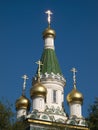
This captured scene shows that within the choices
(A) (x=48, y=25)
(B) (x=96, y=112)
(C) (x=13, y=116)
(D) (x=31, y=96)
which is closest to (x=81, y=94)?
(B) (x=96, y=112)

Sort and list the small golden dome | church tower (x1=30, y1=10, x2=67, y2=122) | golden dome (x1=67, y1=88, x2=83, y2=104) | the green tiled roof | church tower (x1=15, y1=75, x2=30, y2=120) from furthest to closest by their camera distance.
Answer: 1. the small golden dome
2. the green tiled roof
3. church tower (x1=15, y1=75, x2=30, y2=120)
4. golden dome (x1=67, y1=88, x2=83, y2=104)
5. church tower (x1=30, y1=10, x2=67, y2=122)

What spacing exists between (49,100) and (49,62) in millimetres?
A: 3219

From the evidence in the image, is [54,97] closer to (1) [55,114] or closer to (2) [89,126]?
(1) [55,114]

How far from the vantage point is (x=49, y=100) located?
982 inches

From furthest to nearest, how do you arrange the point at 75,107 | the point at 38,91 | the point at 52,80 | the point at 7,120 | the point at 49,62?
1. the point at 49,62
2. the point at 52,80
3. the point at 75,107
4. the point at 38,91
5. the point at 7,120

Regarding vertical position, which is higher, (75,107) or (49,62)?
(49,62)

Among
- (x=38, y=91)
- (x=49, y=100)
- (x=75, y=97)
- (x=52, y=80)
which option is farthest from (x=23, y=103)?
(x=75, y=97)

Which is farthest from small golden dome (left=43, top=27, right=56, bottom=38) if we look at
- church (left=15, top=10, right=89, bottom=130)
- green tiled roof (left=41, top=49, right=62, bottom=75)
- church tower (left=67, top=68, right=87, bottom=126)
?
church tower (left=67, top=68, right=87, bottom=126)

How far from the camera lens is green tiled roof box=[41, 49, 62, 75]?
86.1ft

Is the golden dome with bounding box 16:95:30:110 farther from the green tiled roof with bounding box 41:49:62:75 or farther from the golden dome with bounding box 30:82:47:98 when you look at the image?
the green tiled roof with bounding box 41:49:62:75

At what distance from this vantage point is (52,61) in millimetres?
26938

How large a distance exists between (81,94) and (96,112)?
159cm

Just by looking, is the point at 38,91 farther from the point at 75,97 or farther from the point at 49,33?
the point at 49,33

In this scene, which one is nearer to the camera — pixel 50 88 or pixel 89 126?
pixel 89 126
